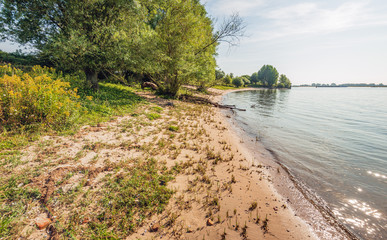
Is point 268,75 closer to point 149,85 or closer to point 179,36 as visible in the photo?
point 149,85

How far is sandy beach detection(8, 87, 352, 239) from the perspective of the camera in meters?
3.47

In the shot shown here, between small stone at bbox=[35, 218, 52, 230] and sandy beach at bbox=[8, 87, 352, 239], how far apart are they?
2.8 inches

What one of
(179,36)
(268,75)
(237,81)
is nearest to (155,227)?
(179,36)

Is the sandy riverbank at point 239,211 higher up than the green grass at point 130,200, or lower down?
lower down

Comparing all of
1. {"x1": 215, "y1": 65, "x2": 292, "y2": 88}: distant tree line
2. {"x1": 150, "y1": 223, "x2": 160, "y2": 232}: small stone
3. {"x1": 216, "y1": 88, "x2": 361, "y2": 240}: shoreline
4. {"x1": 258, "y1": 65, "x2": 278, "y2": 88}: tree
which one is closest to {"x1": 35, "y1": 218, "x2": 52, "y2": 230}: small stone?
{"x1": 150, "y1": 223, "x2": 160, "y2": 232}: small stone

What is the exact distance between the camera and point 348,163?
785 centimetres

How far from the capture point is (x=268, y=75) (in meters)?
122

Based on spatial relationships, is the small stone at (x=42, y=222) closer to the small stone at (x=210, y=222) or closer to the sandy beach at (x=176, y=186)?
the sandy beach at (x=176, y=186)

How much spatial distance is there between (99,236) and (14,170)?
138 inches

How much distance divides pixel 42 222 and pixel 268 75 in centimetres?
14189

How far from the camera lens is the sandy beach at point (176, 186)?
347 centimetres

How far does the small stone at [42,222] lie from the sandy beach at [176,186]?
0.24 ft

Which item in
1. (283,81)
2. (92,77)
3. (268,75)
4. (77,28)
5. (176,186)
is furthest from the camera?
(283,81)

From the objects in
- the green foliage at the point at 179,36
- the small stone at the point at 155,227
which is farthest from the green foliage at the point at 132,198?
the green foliage at the point at 179,36
